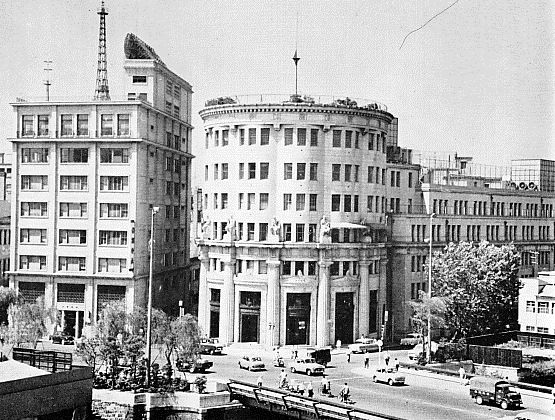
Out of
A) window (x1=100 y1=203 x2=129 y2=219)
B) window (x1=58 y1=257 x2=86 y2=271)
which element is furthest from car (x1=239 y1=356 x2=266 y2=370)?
window (x1=58 y1=257 x2=86 y2=271)

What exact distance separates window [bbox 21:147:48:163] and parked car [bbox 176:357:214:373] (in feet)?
126

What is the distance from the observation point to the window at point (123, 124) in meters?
99.2

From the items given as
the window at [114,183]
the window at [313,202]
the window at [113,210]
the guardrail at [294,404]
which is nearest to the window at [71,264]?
the window at [113,210]

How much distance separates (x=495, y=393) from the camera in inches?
2409

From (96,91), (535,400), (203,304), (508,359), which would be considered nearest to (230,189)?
(203,304)

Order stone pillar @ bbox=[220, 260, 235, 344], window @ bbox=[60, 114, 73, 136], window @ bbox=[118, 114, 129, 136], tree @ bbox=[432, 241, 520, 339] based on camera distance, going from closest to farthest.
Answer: tree @ bbox=[432, 241, 520, 339], stone pillar @ bbox=[220, 260, 235, 344], window @ bbox=[118, 114, 129, 136], window @ bbox=[60, 114, 73, 136]

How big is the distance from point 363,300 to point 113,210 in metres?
31.9

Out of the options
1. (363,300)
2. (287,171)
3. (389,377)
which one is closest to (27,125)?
(287,171)

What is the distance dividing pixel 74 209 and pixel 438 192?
4845cm

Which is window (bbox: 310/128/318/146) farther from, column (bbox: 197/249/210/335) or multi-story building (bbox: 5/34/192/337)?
multi-story building (bbox: 5/34/192/337)

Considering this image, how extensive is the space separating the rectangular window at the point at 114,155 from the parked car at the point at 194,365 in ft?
107

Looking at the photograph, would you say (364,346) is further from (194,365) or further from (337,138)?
(337,138)

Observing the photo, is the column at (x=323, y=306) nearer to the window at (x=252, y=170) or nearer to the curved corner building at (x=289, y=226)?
the curved corner building at (x=289, y=226)

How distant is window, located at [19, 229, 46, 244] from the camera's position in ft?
330
